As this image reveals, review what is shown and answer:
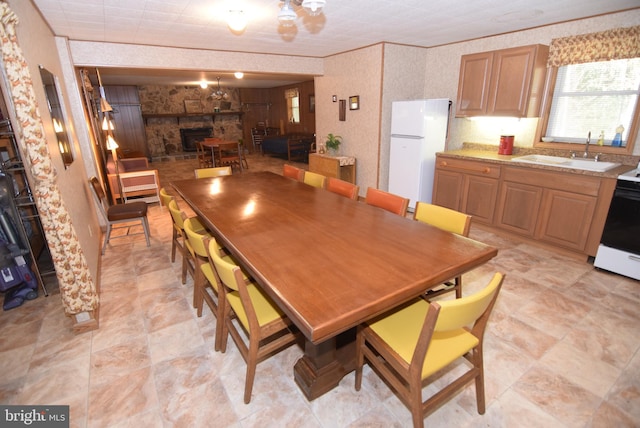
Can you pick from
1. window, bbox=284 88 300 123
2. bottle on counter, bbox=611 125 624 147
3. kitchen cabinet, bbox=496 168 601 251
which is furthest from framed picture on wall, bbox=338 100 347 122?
window, bbox=284 88 300 123

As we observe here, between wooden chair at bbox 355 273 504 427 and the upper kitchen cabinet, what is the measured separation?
2984 millimetres

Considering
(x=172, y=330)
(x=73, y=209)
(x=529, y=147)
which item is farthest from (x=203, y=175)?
(x=529, y=147)

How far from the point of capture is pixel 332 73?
5.28 m

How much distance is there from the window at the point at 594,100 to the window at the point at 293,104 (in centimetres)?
757

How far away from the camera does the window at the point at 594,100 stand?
3000 mm

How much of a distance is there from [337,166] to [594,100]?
10.5 ft

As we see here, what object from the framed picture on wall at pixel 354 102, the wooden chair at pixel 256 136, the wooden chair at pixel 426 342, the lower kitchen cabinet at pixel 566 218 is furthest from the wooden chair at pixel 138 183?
the wooden chair at pixel 256 136

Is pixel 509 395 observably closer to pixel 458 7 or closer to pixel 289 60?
pixel 458 7

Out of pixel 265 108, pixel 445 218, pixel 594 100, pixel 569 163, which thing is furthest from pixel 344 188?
pixel 265 108

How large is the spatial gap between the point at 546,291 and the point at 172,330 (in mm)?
2908

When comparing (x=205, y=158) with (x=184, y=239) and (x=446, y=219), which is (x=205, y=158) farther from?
(x=446, y=219)

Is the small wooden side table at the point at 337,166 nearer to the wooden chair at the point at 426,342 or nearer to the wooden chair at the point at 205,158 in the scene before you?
the wooden chair at the point at 205,158

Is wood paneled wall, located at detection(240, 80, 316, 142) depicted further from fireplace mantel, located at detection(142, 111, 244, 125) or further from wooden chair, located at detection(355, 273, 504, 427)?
wooden chair, located at detection(355, 273, 504, 427)

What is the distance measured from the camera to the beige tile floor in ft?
5.00
